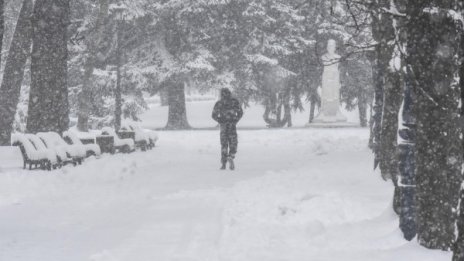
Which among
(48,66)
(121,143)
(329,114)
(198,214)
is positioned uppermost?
(48,66)

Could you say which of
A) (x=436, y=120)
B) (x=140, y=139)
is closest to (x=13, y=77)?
(x=140, y=139)

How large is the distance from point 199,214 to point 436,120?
172 inches

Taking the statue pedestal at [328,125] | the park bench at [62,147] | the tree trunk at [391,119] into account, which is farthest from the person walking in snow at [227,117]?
the statue pedestal at [328,125]

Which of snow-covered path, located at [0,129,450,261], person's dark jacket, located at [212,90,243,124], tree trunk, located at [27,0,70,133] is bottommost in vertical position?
snow-covered path, located at [0,129,450,261]

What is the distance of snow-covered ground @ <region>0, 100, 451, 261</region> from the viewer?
6926 millimetres

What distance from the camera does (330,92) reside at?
113 feet

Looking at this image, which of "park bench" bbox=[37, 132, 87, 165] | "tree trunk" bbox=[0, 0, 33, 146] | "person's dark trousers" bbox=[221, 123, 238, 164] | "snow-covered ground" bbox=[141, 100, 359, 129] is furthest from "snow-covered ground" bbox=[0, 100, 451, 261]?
"snow-covered ground" bbox=[141, 100, 359, 129]

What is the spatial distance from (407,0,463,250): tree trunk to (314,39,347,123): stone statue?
27.9 metres

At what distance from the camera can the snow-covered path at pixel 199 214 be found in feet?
22.8

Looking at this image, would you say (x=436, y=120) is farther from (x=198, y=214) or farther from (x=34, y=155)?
(x=34, y=155)

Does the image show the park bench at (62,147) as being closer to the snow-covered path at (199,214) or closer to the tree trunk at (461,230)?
the snow-covered path at (199,214)

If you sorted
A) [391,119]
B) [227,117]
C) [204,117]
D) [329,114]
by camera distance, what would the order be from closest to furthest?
[391,119] < [227,117] < [329,114] < [204,117]

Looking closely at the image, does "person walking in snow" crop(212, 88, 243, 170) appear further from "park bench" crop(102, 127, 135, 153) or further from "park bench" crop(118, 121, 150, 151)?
"park bench" crop(118, 121, 150, 151)

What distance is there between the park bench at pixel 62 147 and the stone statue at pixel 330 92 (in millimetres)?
19870
